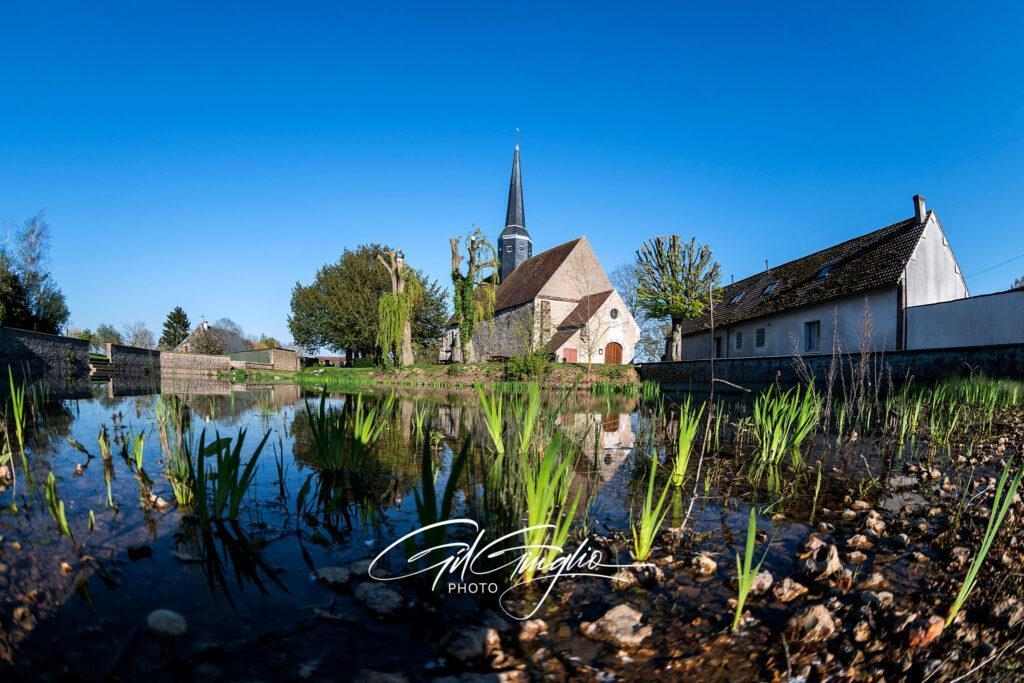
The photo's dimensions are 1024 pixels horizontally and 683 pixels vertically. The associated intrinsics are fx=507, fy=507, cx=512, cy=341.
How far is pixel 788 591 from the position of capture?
2176mm

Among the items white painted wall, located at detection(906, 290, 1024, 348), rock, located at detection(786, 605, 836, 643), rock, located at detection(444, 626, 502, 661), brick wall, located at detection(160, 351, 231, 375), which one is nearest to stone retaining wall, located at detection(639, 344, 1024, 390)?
white painted wall, located at detection(906, 290, 1024, 348)

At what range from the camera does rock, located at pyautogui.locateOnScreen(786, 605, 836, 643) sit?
6.06 ft

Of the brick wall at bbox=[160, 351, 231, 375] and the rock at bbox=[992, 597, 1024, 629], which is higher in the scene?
the brick wall at bbox=[160, 351, 231, 375]

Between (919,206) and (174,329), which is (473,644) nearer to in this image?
(919,206)

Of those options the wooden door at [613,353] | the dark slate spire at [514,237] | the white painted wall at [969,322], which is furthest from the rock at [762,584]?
the dark slate spire at [514,237]

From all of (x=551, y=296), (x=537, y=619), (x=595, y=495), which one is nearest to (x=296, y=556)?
(x=537, y=619)

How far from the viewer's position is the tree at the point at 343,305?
152 ft

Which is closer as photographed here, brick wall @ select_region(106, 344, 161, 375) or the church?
the church

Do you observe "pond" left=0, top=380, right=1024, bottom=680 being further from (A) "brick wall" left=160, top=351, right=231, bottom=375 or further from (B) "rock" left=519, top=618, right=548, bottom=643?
(A) "brick wall" left=160, top=351, right=231, bottom=375

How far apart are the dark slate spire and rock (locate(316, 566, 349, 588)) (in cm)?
4752

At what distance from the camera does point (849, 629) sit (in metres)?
1.90

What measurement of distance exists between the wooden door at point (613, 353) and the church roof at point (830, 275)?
18.2 ft

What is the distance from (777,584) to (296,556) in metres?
2.33

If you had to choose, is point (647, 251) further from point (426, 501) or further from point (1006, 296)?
point (426, 501)
